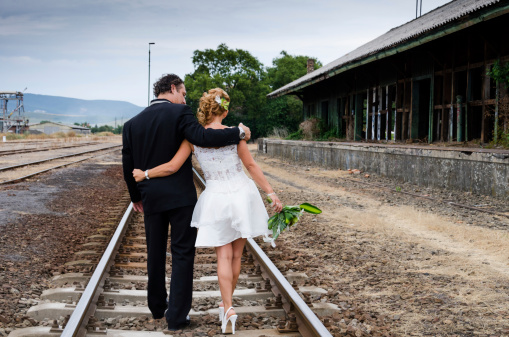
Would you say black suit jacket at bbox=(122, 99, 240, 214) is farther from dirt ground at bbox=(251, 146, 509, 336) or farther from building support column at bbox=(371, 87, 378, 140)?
building support column at bbox=(371, 87, 378, 140)

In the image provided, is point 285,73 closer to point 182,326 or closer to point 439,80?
point 439,80

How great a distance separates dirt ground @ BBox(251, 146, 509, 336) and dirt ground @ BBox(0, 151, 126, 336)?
245cm

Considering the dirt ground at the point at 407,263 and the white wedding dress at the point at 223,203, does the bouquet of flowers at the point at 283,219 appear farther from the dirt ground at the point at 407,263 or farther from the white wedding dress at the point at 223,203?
the dirt ground at the point at 407,263

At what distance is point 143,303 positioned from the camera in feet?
13.7

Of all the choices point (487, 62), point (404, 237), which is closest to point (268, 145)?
point (487, 62)

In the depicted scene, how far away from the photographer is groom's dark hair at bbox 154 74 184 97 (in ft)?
12.1

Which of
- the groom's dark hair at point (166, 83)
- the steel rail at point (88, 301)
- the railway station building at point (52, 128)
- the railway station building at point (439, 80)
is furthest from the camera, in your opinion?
the railway station building at point (52, 128)

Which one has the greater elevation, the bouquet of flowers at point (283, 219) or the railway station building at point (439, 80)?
the railway station building at point (439, 80)

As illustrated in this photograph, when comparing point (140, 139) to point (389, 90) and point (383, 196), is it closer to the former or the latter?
point (383, 196)

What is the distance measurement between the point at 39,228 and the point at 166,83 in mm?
4777

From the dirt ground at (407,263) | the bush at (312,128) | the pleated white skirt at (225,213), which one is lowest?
the dirt ground at (407,263)

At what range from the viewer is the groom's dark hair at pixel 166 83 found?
369cm

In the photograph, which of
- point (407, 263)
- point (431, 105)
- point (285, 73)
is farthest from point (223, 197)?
point (285, 73)

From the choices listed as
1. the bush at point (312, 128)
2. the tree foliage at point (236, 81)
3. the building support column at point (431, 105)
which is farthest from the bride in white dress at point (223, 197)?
the tree foliage at point (236, 81)
